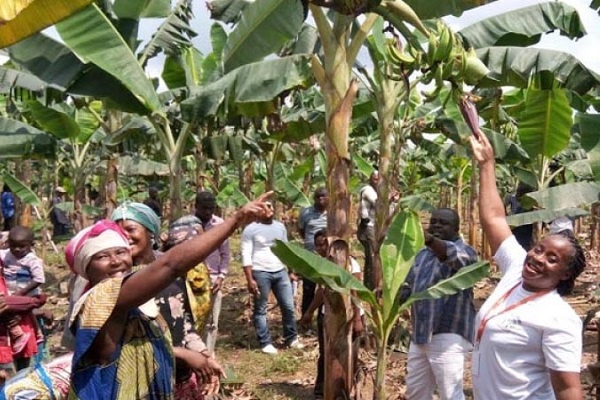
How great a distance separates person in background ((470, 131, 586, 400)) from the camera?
2.64 m

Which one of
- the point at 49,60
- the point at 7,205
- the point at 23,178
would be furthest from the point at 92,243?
the point at 23,178

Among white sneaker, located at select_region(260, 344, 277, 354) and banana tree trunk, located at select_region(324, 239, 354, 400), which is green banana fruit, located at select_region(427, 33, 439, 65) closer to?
banana tree trunk, located at select_region(324, 239, 354, 400)

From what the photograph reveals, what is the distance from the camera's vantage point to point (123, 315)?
2.25 meters

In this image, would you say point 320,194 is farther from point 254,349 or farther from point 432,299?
point 432,299

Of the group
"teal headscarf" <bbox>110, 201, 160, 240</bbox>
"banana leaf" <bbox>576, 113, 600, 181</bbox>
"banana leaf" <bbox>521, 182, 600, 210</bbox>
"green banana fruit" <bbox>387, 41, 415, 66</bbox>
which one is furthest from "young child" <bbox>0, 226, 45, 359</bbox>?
"banana leaf" <bbox>576, 113, 600, 181</bbox>

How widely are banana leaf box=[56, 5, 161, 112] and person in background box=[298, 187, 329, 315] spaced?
2697 millimetres

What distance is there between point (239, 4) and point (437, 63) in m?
2.90

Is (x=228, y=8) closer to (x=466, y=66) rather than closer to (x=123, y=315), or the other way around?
(x=466, y=66)

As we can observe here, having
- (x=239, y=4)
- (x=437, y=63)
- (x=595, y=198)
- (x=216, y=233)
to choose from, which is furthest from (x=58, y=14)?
(x=595, y=198)

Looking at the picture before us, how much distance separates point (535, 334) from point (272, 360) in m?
4.57

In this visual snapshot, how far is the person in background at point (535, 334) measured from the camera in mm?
2643

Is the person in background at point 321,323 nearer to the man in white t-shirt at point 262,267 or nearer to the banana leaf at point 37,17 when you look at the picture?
the man in white t-shirt at point 262,267

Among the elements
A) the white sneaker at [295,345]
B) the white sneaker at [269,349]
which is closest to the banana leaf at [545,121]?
the white sneaker at [295,345]

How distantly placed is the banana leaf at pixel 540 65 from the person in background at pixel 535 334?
2962 mm
